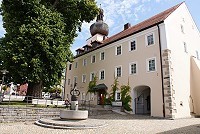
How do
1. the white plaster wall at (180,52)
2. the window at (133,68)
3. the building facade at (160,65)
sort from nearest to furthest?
1. the building facade at (160,65)
2. the white plaster wall at (180,52)
3. the window at (133,68)

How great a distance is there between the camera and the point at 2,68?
1767cm

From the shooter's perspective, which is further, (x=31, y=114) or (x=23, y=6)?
(x=23, y=6)

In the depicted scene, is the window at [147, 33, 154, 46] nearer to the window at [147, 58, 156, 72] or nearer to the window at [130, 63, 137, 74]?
the window at [147, 58, 156, 72]

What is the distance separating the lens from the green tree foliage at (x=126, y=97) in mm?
21141

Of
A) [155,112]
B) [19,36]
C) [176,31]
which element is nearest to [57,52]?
[19,36]

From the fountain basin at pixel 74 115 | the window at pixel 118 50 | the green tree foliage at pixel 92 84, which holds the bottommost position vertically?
the fountain basin at pixel 74 115

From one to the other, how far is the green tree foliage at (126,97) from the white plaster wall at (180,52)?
5.36 m

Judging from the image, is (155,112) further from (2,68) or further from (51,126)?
(2,68)

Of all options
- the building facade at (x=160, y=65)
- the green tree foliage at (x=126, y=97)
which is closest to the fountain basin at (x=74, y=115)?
the building facade at (x=160, y=65)

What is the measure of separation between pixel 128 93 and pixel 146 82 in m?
2.91

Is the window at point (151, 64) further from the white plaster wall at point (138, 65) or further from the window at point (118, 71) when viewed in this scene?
the window at point (118, 71)

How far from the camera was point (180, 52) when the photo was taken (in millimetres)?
20891

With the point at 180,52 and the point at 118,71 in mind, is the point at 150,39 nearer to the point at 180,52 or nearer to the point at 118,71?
the point at 180,52

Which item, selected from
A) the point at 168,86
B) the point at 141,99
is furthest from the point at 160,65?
the point at 141,99
